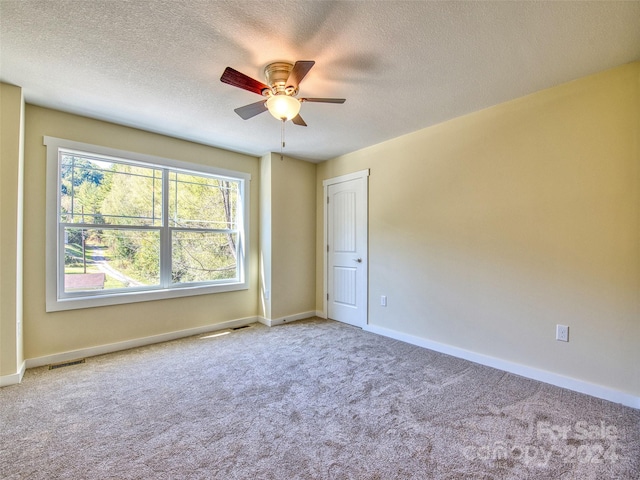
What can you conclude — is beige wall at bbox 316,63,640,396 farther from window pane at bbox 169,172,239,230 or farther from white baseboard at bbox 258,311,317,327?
window pane at bbox 169,172,239,230

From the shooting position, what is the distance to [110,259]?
329cm

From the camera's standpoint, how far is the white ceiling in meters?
1.66

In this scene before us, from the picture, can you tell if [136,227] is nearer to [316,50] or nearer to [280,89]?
[280,89]

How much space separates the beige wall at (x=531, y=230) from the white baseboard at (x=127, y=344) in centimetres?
228

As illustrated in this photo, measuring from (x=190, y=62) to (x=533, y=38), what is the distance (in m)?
2.28

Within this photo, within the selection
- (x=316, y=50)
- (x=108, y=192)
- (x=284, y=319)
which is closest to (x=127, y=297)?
(x=108, y=192)

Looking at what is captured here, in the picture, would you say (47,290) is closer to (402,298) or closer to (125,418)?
(125,418)

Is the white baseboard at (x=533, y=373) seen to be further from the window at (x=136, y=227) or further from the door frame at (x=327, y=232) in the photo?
the window at (x=136, y=227)

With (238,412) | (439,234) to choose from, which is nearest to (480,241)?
(439,234)

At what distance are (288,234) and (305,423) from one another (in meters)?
2.85

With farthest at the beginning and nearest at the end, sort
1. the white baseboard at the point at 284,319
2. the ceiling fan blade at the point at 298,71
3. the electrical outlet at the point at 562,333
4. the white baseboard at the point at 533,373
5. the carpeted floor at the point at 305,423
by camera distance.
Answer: the white baseboard at the point at 284,319, the electrical outlet at the point at 562,333, the white baseboard at the point at 533,373, the ceiling fan blade at the point at 298,71, the carpeted floor at the point at 305,423

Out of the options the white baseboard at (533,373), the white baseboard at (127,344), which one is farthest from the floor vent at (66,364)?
the white baseboard at (533,373)

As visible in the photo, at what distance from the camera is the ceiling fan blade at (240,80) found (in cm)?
182

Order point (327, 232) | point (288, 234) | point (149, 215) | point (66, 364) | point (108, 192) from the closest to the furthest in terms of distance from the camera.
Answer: point (66, 364)
point (108, 192)
point (149, 215)
point (288, 234)
point (327, 232)
